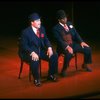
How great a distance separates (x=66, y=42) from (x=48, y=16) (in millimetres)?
8407

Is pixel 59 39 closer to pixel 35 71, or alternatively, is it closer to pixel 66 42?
pixel 66 42

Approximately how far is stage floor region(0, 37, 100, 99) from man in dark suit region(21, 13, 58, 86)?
0.96 feet

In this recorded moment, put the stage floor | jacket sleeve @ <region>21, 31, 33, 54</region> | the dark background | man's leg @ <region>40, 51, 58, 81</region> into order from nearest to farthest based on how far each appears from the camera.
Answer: the stage floor < jacket sleeve @ <region>21, 31, 33, 54</region> < man's leg @ <region>40, 51, 58, 81</region> < the dark background

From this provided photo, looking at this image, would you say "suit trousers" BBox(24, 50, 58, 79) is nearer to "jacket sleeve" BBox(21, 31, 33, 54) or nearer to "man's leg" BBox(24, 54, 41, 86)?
"man's leg" BBox(24, 54, 41, 86)

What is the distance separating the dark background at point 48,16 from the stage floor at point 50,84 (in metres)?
4.08

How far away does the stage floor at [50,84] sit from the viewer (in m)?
10.2

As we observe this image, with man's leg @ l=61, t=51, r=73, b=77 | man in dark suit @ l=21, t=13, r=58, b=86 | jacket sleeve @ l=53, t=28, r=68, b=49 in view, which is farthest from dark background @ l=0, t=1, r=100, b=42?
man in dark suit @ l=21, t=13, r=58, b=86

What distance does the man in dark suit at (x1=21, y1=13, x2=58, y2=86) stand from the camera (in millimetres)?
10839

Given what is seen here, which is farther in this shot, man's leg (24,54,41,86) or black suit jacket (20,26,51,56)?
black suit jacket (20,26,51,56)

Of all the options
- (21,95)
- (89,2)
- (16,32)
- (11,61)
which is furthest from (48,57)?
(89,2)

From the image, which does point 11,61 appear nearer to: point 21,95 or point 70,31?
point 70,31

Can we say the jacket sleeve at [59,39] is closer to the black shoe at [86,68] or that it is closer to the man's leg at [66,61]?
the man's leg at [66,61]

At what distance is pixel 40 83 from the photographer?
10.9 m

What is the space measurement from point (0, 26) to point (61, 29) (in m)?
8.21
